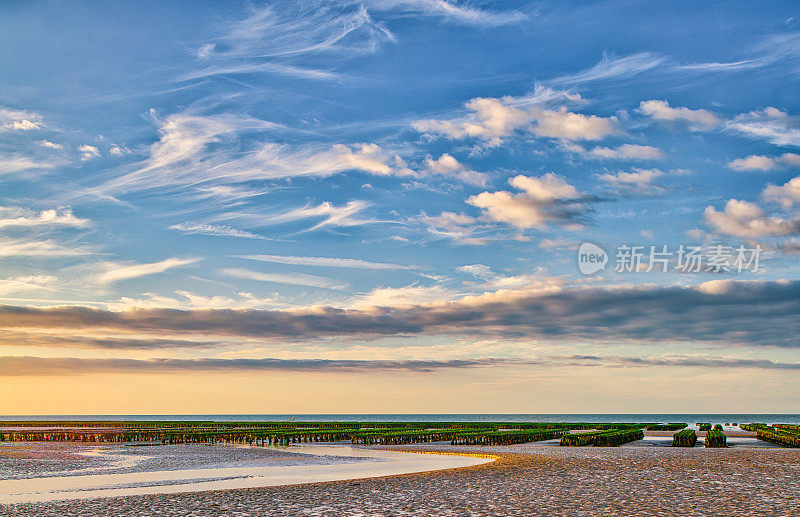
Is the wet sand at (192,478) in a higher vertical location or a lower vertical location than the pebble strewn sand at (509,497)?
lower

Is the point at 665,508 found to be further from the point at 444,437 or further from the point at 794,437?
the point at 444,437

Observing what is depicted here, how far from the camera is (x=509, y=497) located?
30438mm

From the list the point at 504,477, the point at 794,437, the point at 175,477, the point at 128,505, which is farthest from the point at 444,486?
the point at 794,437

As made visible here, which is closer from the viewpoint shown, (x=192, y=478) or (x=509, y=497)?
(x=509, y=497)

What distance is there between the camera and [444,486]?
114 feet

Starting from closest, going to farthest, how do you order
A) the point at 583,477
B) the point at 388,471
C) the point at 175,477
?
the point at 583,477 < the point at 175,477 < the point at 388,471

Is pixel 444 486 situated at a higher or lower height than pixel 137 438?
higher

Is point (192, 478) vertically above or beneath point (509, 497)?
beneath

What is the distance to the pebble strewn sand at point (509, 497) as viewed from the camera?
26.4m

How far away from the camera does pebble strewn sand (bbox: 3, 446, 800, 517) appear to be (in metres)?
26.4

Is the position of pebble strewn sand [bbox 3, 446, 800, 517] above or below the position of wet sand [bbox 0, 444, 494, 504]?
above

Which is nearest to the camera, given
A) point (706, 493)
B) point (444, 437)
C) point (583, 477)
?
point (706, 493)

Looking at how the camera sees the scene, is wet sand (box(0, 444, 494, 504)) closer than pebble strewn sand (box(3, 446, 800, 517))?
No

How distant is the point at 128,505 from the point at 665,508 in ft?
72.7
